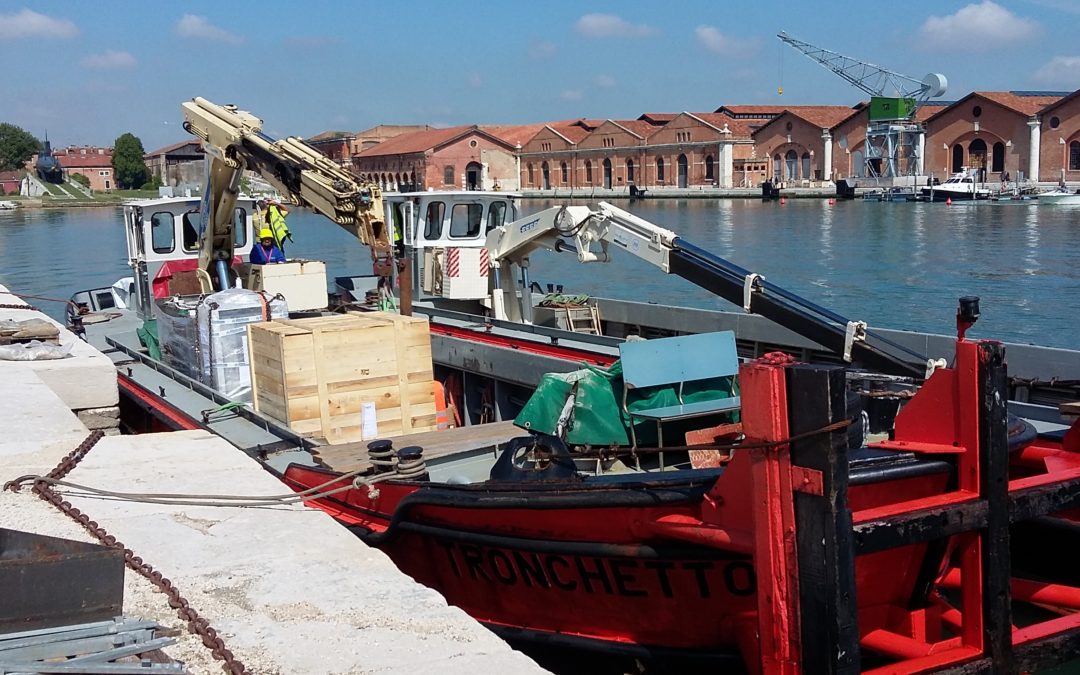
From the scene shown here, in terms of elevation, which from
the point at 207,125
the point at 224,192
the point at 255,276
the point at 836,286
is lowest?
the point at 836,286

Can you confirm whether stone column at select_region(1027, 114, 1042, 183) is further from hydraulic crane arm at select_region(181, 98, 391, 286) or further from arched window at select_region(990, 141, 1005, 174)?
hydraulic crane arm at select_region(181, 98, 391, 286)

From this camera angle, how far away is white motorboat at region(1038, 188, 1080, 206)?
5541 centimetres

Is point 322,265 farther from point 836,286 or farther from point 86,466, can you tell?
point 836,286

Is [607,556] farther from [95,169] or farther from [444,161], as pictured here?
[95,169]

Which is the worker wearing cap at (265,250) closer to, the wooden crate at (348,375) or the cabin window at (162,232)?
the cabin window at (162,232)

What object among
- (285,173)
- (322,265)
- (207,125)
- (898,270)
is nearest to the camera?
(285,173)

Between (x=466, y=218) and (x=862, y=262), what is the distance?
21787 mm

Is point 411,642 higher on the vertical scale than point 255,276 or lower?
lower

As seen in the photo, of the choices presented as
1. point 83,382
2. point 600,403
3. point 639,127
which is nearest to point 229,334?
point 83,382

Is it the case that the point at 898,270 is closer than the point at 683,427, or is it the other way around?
the point at 683,427

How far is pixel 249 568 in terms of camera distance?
3863 mm

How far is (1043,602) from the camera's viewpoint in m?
5.45

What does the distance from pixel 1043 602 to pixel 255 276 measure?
962cm

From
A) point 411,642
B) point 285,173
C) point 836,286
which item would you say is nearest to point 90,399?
point 285,173
